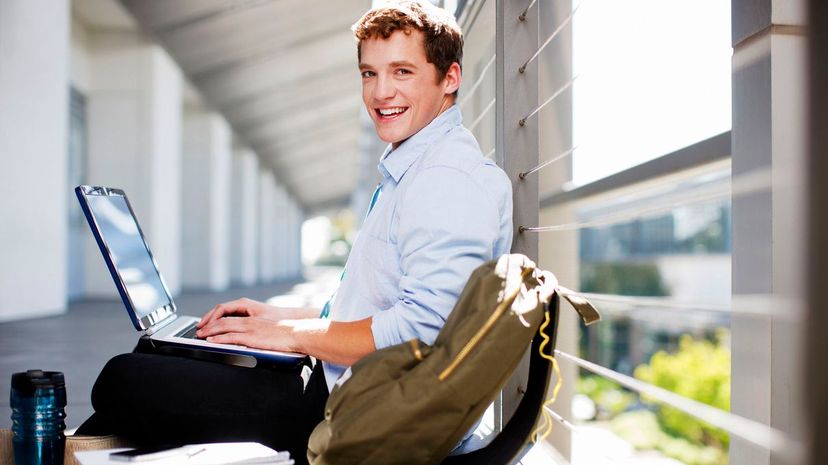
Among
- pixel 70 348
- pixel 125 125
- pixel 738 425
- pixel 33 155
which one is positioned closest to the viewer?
pixel 738 425

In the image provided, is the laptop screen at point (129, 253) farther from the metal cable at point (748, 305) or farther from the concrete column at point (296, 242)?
the concrete column at point (296, 242)

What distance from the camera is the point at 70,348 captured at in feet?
14.6

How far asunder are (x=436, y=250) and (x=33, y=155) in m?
6.44

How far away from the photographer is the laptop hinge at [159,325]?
1.67m

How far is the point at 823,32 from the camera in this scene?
609 millimetres

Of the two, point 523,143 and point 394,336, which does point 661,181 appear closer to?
point 523,143

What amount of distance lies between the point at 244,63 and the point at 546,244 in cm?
813

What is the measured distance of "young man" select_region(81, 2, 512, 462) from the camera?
1308 millimetres

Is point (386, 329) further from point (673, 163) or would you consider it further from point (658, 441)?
point (658, 441)

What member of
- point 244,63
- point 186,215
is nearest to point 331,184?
point 186,215

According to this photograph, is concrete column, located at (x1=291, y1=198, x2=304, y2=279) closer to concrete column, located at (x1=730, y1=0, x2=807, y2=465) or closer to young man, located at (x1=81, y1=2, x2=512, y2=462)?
young man, located at (x1=81, y1=2, x2=512, y2=462)

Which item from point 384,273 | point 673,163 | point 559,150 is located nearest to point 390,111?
point 384,273

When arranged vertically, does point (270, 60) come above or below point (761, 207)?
above

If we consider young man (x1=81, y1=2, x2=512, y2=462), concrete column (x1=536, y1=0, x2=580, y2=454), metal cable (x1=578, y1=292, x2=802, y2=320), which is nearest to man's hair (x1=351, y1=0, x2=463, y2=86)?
young man (x1=81, y1=2, x2=512, y2=462)
